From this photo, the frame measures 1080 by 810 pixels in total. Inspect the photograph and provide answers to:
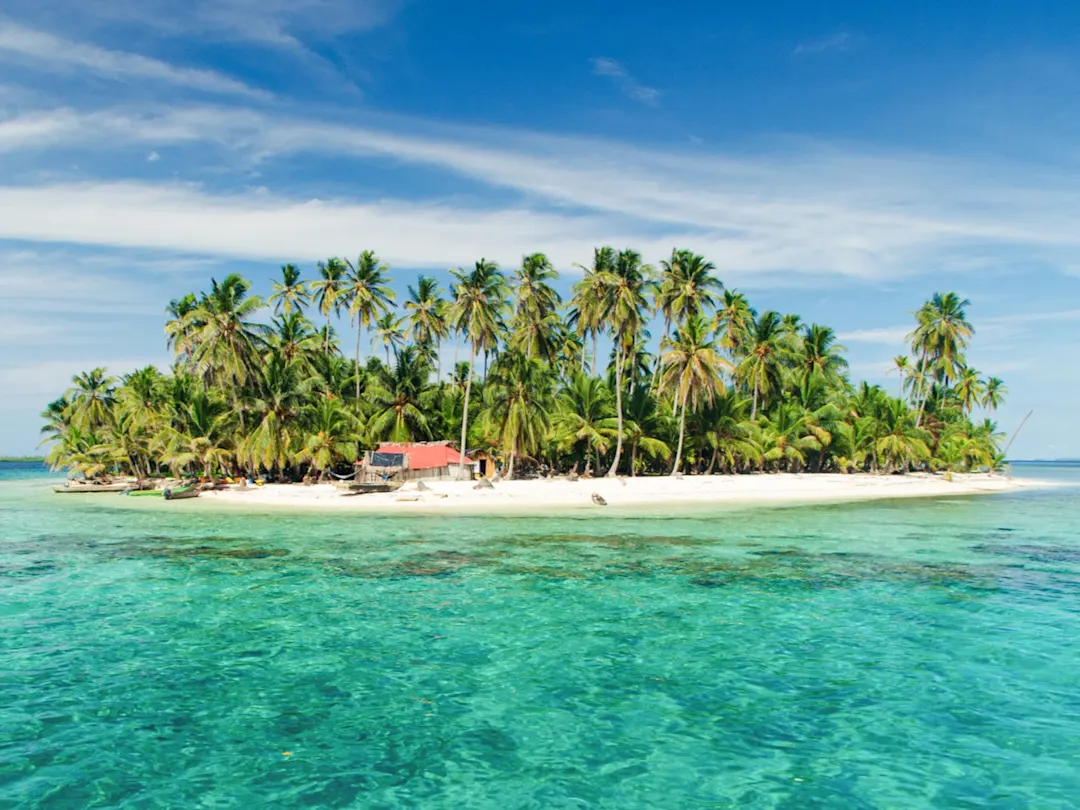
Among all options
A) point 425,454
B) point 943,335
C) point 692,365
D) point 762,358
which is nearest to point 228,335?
point 425,454

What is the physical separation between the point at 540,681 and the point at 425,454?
3679cm

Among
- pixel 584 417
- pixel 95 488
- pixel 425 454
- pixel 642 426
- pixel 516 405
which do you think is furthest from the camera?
pixel 95 488

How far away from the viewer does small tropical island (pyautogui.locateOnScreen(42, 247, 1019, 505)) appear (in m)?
44.2

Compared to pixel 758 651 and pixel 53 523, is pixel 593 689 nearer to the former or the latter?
pixel 758 651

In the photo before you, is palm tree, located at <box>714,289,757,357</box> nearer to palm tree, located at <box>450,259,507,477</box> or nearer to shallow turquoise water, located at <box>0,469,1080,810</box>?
palm tree, located at <box>450,259,507,477</box>

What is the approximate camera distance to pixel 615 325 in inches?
1779

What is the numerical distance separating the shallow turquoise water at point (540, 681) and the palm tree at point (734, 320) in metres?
38.3

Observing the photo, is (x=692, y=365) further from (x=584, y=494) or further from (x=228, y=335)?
(x=228, y=335)

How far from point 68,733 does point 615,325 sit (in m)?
40.2

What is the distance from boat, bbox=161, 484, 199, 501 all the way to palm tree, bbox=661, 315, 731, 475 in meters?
31.5

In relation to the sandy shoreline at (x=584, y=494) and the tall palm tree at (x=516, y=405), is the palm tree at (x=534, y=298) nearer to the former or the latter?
the tall palm tree at (x=516, y=405)

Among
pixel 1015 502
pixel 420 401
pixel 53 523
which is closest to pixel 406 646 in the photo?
pixel 53 523

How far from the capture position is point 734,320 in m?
Result: 56.5

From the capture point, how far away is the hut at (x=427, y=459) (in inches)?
1703
